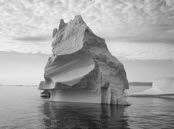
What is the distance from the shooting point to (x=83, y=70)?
27.5 m

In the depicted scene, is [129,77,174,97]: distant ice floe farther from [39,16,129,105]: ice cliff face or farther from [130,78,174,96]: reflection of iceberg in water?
[39,16,129,105]: ice cliff face

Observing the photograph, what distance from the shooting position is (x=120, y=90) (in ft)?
90.1

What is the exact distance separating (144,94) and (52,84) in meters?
29.6

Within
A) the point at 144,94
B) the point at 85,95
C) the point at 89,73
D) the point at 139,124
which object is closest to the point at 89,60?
the point at 89,73

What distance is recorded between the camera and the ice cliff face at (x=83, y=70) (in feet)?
88.3

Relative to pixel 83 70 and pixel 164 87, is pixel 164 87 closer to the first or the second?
pixel 164 87

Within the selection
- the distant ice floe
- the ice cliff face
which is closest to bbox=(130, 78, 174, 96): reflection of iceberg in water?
the distant ice floe

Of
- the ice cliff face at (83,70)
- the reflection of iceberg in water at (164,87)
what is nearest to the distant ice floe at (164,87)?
the reflection of iceberg in water at (164,87)

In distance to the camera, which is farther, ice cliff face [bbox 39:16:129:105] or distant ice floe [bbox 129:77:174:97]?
distant ice floe [bbox 129:77:174:97]

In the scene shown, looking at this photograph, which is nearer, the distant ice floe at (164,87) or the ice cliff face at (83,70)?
the ice cliff face at (83,70)

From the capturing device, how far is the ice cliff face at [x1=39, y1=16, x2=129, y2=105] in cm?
2691

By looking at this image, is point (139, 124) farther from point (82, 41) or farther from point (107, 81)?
point (82, 41)

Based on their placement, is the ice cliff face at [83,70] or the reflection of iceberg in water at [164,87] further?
the reflection of iceberg in water at [164,87]

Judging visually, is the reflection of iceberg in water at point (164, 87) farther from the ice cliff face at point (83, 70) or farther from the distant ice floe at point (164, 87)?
the ice cliff face at point (83, 70)
